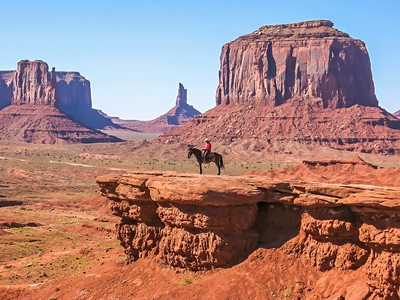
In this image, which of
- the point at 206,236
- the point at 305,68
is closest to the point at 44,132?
the point at 305,68

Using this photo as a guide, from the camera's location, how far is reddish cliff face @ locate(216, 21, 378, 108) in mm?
149250

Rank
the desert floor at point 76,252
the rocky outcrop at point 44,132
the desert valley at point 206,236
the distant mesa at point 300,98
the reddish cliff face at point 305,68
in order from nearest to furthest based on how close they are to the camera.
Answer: the desert valley at point 206,236
the desert floor at point 76,252
the distant mesa at point 300,98
the reddish cliff face at point 305,68
the rocky outcrop at point 44,132

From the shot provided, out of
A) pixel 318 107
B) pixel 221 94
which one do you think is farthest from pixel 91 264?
pixel 221 94

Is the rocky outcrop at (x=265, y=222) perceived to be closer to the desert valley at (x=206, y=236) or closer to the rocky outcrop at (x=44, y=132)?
the desert valley at (x=206, y=236)

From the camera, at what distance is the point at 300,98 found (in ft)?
492

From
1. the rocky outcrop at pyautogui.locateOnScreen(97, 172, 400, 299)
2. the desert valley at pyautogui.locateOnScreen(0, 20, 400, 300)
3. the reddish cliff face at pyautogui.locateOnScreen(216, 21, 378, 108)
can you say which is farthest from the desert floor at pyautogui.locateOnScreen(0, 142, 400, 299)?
the reddish cliff face at pyautogui.locateOnScreen(216, 21, 378, 108)

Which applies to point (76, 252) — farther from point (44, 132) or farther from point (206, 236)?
point (44, 132)

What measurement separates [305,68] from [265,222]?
433 feet

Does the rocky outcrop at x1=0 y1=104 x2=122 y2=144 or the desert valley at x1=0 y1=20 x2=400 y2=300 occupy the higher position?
the rocky outcrop at x1=0 y1=104 x2=122 y2=144

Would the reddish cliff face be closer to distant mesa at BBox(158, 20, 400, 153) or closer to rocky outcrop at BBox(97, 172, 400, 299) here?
distant mesa at BBox(158, 20, 400, 153)

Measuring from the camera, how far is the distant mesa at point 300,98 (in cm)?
13912

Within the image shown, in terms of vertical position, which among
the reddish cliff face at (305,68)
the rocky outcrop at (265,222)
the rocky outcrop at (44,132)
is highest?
the reddish cliff face at (305,68)

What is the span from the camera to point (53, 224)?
55250 millimetres

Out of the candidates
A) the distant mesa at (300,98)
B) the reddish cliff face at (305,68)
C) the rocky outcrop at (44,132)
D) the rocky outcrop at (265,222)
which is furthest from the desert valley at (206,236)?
the rocky outcrop at (44,132)
